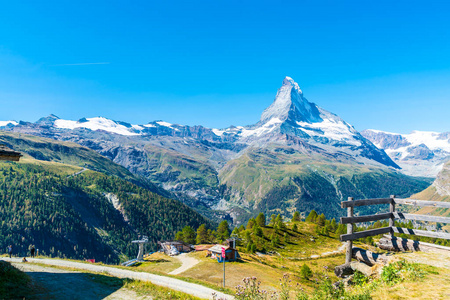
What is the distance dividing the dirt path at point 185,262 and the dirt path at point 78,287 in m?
26.2

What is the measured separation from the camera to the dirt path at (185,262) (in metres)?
51.6

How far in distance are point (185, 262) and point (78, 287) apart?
131 ft

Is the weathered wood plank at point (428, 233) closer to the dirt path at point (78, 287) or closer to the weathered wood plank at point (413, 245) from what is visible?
the weathered wood plank at point (413, 245)

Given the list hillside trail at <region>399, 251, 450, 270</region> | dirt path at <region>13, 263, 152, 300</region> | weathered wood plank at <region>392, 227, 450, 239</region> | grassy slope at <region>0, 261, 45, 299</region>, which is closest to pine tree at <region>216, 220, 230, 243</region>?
dirt path at <region>13, 263, 152, 300</region>

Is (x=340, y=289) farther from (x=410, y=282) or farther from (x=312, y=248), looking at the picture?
(x=312, y=248)

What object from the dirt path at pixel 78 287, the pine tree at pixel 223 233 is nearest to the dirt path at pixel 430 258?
the dirt path at pixel 78 287

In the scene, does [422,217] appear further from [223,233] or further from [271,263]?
[223,233]

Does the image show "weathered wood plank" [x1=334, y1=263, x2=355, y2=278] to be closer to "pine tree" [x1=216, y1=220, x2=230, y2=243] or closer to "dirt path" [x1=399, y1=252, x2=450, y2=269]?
"dirt path" [x1=399, y1=252, x2=450, y2=269]

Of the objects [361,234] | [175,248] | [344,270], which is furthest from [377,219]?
[175,248]

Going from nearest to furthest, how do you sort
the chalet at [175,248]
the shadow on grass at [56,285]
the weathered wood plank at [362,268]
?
the weathered wood plank at [362,268] → the shadow on grass at [56,285] → the chalet at [175,248]

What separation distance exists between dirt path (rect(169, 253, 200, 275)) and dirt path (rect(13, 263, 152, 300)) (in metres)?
26.2

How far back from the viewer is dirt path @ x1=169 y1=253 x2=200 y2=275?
51572mm

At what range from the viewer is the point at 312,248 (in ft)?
325

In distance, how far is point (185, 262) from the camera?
60.4 meters
